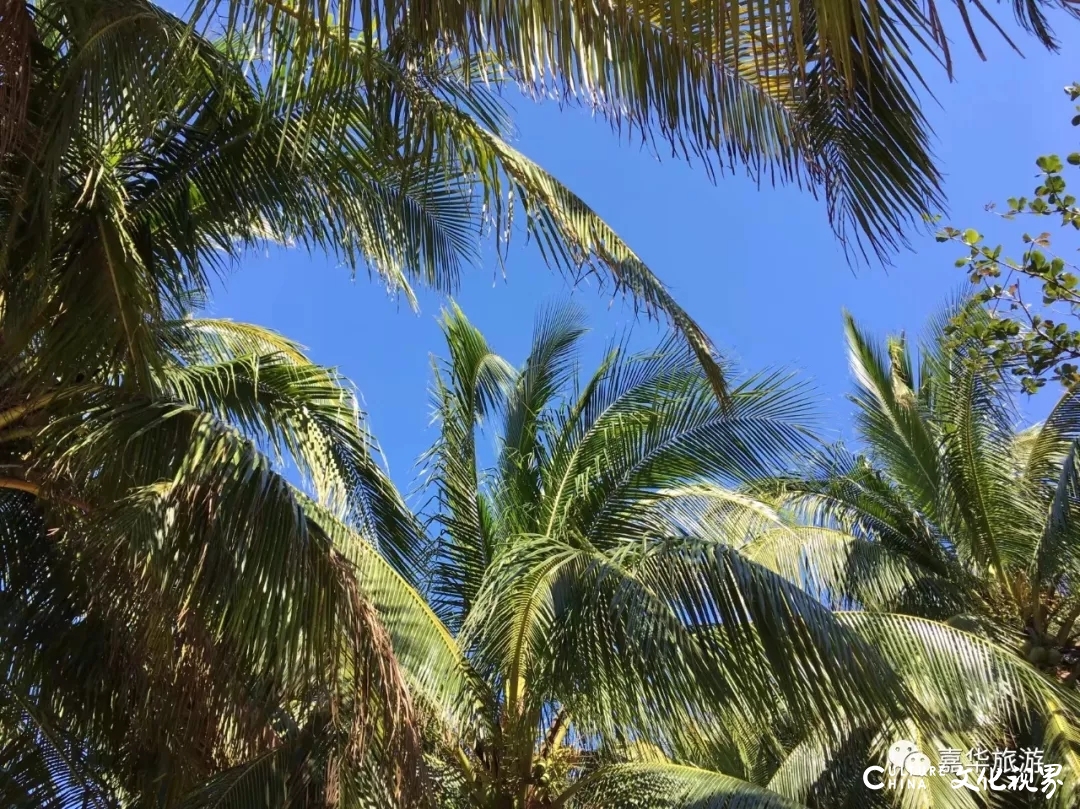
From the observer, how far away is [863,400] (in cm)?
839

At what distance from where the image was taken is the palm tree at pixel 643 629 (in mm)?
3547

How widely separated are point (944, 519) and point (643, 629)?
531cm

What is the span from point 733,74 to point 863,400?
21.8 ft

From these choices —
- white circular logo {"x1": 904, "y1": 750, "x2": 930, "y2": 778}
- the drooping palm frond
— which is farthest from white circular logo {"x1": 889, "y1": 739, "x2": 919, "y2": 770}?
Result: the drooping palm frond

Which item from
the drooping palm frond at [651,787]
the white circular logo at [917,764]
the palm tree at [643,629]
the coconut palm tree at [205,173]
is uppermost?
the coconut palm tree at [205,173]

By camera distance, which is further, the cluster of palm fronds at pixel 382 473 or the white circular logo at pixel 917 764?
the white circular logo at pixel 917 764

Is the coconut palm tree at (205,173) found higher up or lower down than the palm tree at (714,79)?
higher up

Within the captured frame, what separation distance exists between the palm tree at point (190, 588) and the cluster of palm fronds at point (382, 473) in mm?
18

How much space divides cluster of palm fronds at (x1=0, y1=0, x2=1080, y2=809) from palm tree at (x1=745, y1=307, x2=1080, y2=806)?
0.77 metres

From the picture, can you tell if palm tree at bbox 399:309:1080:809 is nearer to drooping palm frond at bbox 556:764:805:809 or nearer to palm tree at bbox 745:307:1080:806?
drooping palm frond at bbox 556:764:805:809

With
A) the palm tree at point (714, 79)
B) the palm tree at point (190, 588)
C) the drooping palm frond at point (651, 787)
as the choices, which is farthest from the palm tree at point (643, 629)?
the palm tree at point (714, 79)

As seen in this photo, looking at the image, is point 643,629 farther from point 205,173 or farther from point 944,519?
point 944,519

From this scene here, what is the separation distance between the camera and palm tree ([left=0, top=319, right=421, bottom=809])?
9.93ft

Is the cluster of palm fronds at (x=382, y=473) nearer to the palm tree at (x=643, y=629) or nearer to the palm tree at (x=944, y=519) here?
the palm tree at (x=643, y=629)
